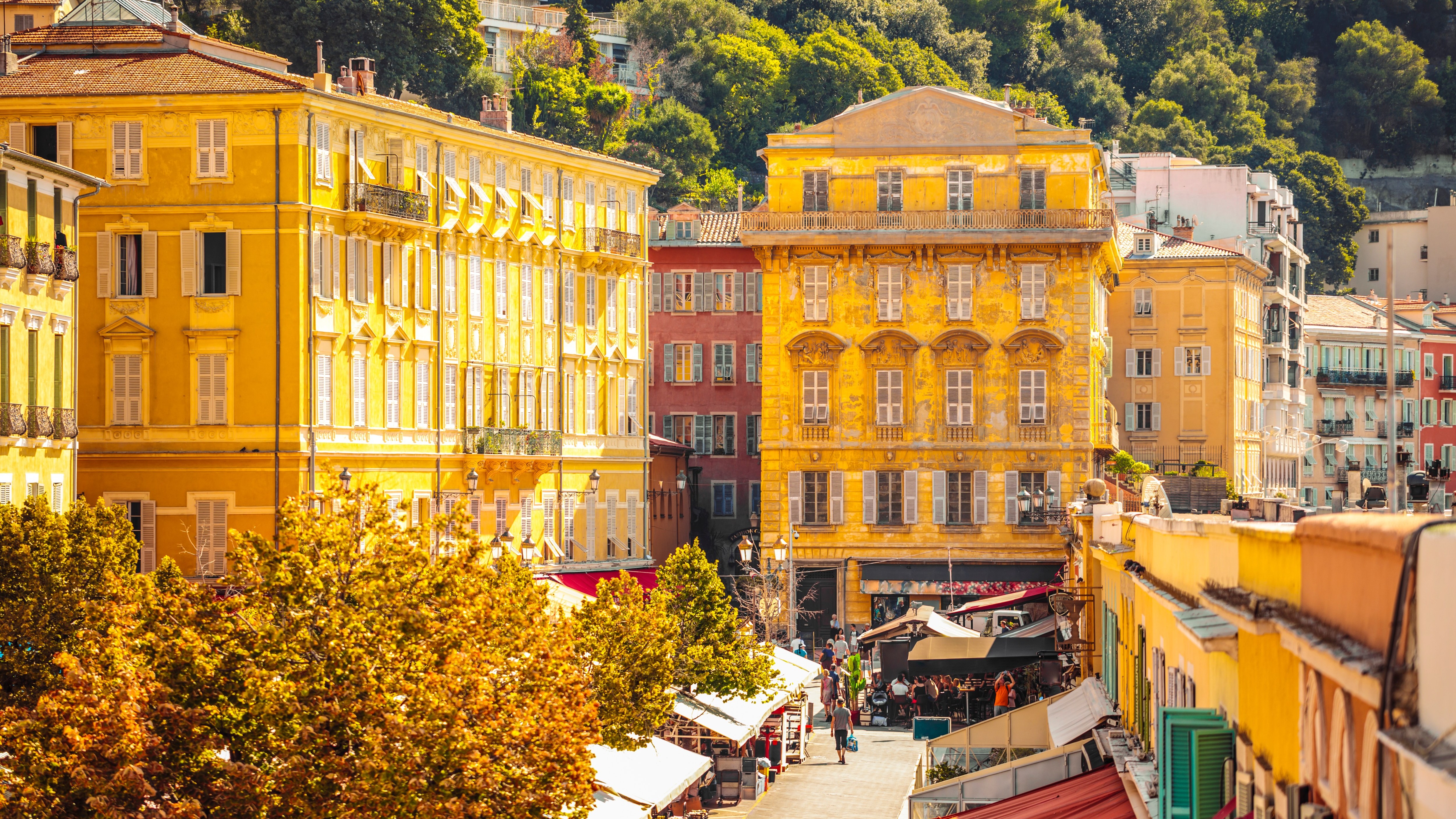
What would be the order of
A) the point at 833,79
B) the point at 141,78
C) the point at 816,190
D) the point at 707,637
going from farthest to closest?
1. the point at 833,79
2. the point at 816,190
3. the point at 141,78
4. the point at 707,637

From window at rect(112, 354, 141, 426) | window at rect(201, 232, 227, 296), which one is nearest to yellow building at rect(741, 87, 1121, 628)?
window at rect(201, 232, 227, 296)

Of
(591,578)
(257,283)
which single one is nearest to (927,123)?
(591,578)

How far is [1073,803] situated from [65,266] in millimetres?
26767

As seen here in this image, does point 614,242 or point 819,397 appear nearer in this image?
point 614,242

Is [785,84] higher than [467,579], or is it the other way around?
[785,84]

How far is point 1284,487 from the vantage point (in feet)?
306

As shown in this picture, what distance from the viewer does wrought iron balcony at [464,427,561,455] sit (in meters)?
56.3

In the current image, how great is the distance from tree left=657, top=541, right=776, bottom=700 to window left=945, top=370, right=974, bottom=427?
24640 mm

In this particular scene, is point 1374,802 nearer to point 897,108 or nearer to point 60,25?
point 60,25

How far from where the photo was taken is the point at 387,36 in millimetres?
96562

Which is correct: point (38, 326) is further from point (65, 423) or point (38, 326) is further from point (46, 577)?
point (46, 577)

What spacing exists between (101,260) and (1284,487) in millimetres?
59007

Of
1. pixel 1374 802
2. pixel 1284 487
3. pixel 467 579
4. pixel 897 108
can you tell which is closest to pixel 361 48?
pixel 897 108

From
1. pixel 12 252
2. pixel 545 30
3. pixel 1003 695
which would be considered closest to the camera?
pixel 12 252
